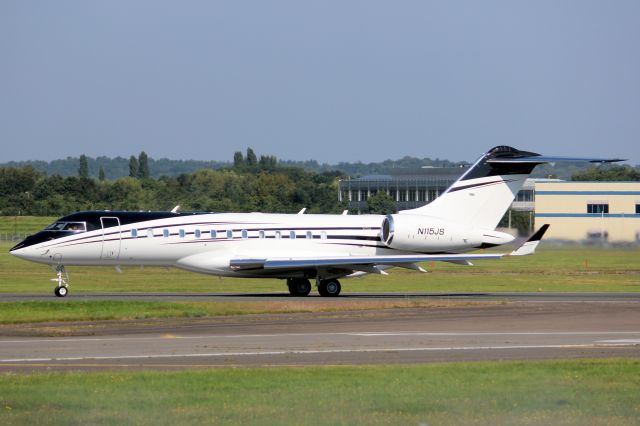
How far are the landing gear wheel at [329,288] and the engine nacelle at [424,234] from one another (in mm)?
2660

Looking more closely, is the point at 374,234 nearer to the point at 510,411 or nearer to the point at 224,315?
the point at 224,315

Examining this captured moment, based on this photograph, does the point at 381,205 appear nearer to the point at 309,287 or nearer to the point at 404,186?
the point at 404,186

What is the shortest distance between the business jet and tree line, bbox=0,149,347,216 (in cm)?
5819

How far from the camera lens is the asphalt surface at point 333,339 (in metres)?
21.8

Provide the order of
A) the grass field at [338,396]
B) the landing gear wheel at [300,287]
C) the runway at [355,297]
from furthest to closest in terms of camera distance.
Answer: the landing gear wheel at [300,287] → the runway at [355,297] → the grass field at [338,396]

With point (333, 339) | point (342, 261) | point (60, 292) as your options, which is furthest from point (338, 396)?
point (60, 292)

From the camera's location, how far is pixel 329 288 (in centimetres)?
4203

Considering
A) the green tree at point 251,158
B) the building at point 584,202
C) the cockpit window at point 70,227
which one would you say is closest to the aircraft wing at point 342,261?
the cockpit window at point 70,227

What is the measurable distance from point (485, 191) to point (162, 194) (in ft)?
281

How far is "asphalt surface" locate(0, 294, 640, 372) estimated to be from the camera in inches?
860

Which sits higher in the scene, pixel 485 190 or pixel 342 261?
pixel 485 190

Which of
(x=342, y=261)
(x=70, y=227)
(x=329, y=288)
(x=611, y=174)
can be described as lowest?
(x=329, y=288)

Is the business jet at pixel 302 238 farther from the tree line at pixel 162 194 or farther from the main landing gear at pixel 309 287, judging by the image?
the tree line at pixel 162 194

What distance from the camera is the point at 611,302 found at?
37.9 metres
